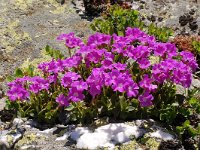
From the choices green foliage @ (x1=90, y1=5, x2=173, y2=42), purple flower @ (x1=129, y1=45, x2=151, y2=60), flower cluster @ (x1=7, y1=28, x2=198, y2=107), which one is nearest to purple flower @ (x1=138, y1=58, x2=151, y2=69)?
flower cluster @ (x1=7, y1=28, x2=198, y2=107)

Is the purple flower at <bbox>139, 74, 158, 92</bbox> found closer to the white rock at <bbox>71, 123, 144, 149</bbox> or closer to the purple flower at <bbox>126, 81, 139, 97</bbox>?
the purple flower at <bbox>126, 81, 139, 97</bbox>

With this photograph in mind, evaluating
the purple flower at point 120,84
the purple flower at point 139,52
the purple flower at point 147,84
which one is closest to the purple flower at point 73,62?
the purple flower at point 139,52

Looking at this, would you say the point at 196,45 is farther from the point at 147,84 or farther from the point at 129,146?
the point at 129,146

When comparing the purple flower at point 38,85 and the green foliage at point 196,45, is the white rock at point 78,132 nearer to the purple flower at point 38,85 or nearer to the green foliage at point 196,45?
the purple flower at point 38,85

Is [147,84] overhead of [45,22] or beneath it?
overhead

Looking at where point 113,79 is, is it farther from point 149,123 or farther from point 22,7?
point 22,7

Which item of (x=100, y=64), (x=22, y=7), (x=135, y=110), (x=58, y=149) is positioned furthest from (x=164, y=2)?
(x=58, y=149)

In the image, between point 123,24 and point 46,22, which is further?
point 46,22

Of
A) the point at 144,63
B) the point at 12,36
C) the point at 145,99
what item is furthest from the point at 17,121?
the point at 12,36
